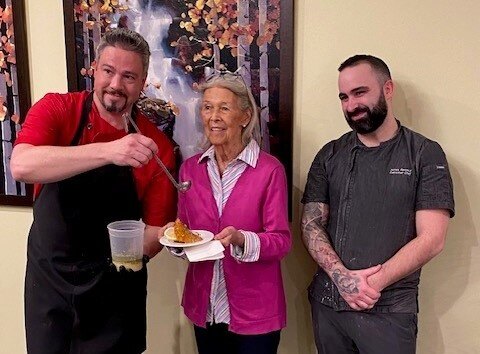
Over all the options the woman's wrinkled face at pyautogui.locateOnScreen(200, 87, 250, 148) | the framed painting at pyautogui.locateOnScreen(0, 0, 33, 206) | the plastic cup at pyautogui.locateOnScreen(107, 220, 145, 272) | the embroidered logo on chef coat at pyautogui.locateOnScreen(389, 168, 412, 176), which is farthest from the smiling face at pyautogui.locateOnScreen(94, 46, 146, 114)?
the embroidered logo on chef coat at pyautogui.locateOnScreen(389, 168, 412, 176)

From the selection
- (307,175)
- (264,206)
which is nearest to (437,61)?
(307,175)

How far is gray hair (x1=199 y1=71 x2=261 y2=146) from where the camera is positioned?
1578 mm

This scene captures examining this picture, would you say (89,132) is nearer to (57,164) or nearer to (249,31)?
(57,164)

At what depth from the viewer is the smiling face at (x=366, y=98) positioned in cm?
150

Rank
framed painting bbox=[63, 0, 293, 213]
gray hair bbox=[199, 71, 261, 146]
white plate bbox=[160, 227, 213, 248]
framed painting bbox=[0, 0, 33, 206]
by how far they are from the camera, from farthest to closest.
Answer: framed painting bbox=[0, 0, 33, 206], framed painting bbox=[63, 0, 293, 213], gray hair bbox=[199, 71, 261, 146], white plate bbox=[160, 227, 213, 248]

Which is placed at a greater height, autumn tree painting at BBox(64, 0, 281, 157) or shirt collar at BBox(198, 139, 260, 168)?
autumn tree painting at BBox(64, 0, 281, 157)

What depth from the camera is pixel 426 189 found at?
1.46 meters

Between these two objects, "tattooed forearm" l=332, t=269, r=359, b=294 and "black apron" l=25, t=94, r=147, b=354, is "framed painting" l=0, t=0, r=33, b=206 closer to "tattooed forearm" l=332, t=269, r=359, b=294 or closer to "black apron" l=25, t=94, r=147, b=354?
"black apron" l=25, t=94, r=147, b=354

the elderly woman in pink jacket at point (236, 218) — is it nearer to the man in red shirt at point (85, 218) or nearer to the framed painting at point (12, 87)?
the man in red shirt at point (85, 218)

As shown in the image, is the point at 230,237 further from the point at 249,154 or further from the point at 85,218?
the point at 85,218

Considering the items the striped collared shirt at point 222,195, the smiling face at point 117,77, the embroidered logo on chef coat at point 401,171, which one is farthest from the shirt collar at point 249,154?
the embroidered logo on chef coat at point 401,171

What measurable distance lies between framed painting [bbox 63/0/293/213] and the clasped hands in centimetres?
44

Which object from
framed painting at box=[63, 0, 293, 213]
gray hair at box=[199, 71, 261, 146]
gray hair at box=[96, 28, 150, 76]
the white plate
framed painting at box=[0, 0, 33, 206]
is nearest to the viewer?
the white plate

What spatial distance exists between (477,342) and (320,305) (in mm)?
597
